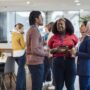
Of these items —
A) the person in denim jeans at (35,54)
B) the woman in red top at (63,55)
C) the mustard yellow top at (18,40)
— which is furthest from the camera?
the mustard yellow top at (18,40)

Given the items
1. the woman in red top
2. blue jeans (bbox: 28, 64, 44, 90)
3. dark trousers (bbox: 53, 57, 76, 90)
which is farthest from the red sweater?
blue jeans (bbox: 28, 64, 44, 90)

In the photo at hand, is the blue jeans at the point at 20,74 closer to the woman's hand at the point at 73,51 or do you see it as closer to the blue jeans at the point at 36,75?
the blue jeans at the point at 36,75

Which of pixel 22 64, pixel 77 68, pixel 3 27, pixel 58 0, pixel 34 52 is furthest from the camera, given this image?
pixel 3 27

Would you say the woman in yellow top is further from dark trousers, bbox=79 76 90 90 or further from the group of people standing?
dark trousers, bbox=79 76 90 90

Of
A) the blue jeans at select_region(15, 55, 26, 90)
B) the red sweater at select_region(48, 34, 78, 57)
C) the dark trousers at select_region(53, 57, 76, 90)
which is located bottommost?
the blue jeans at select_region(15, 55, 26, 90)

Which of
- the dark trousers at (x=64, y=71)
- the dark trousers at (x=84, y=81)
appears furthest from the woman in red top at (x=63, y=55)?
the dark trousers at (x=84, y=81)

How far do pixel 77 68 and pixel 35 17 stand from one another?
89 cm

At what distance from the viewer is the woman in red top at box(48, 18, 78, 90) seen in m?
3.48

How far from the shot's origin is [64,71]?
3525mm

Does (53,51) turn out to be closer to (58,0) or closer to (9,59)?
(9,59)

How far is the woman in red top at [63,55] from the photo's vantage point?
3480 millimetres

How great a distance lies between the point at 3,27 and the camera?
15.6 metres

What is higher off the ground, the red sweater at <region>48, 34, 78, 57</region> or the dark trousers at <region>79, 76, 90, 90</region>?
the red sweater at <region>48, 34, 78, 57</region>

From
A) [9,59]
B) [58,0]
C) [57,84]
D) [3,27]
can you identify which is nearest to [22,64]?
[9,59]
